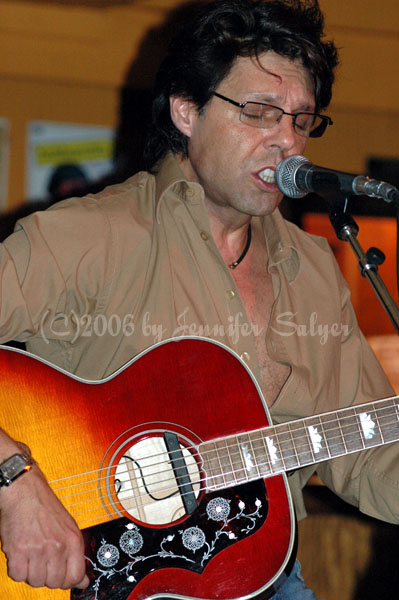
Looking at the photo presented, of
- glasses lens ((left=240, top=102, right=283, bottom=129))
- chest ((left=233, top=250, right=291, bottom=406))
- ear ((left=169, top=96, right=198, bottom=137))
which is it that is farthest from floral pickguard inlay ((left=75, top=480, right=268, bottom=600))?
ear ((left=169, top=96, right=198, bottom=137))

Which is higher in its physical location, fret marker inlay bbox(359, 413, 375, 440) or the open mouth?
the open mouth

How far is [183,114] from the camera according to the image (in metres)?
2.44

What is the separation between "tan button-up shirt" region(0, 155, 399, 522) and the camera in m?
1.89

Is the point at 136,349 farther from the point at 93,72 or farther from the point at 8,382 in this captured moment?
the point at 93,72

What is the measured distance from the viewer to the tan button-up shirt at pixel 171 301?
6.20 ft

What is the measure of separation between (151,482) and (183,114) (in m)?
1.23

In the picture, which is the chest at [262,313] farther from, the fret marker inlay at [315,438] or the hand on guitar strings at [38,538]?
the hand on guitar strings at [38,538]

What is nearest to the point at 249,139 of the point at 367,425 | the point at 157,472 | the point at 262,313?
the point at 262,313

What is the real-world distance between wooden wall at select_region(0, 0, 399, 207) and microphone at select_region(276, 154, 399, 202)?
303cm

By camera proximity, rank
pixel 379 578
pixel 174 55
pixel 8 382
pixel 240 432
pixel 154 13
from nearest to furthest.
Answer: pixel 8 382
pixel 240 432
pixel 174 55
pixel 379 578
pixel 154 13

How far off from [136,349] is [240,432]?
374 millimetres

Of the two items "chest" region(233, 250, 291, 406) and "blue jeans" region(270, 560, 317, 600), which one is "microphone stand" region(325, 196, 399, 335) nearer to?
"chest" region(233, 250, 291, 406)

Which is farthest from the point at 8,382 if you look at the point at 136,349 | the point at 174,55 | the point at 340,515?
the point at 340,515

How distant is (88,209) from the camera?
2.01 meters
